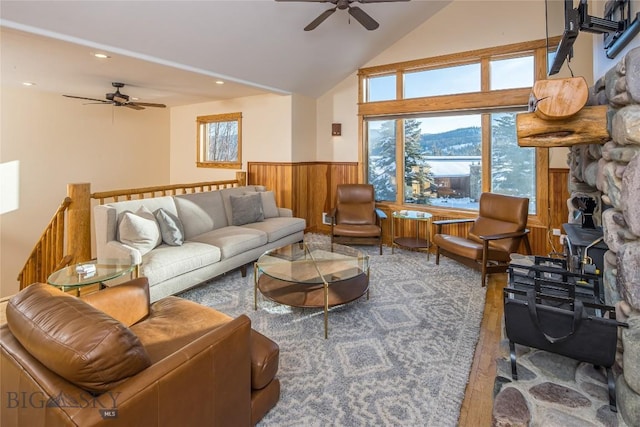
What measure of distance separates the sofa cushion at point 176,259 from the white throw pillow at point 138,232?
0.30ft

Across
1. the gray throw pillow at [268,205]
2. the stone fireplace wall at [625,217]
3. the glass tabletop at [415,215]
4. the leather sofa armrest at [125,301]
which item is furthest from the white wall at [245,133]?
the stone fireplace wall at [625,217]

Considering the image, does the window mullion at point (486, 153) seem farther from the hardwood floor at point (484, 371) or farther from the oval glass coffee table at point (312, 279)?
the oval glass coffee table at point (312, 279)

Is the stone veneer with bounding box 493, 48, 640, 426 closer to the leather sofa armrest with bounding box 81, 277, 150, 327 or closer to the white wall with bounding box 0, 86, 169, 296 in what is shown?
the leather sofa armrest with bounding box 81, 277, 150, 327

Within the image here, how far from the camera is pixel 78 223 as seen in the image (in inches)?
135

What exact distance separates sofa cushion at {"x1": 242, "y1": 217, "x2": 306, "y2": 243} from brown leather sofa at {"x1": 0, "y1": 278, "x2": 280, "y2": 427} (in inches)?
108

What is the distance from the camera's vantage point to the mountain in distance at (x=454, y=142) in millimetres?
4848

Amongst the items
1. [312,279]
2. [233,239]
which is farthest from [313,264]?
[233,239]

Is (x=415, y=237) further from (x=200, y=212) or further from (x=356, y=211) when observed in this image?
(x=200, y=212)

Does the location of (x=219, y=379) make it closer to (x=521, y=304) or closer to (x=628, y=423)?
(x=521, y=304)

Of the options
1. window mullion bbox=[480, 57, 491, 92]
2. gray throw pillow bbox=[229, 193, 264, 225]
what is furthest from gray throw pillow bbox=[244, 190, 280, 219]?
window mullion bbox=[480, 57, 491, 92]

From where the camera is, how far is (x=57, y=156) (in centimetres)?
567

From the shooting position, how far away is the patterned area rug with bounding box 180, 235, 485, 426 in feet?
6.16

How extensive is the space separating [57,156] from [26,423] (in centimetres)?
581

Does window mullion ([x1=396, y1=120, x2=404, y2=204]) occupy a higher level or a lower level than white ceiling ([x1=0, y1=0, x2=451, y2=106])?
lower
